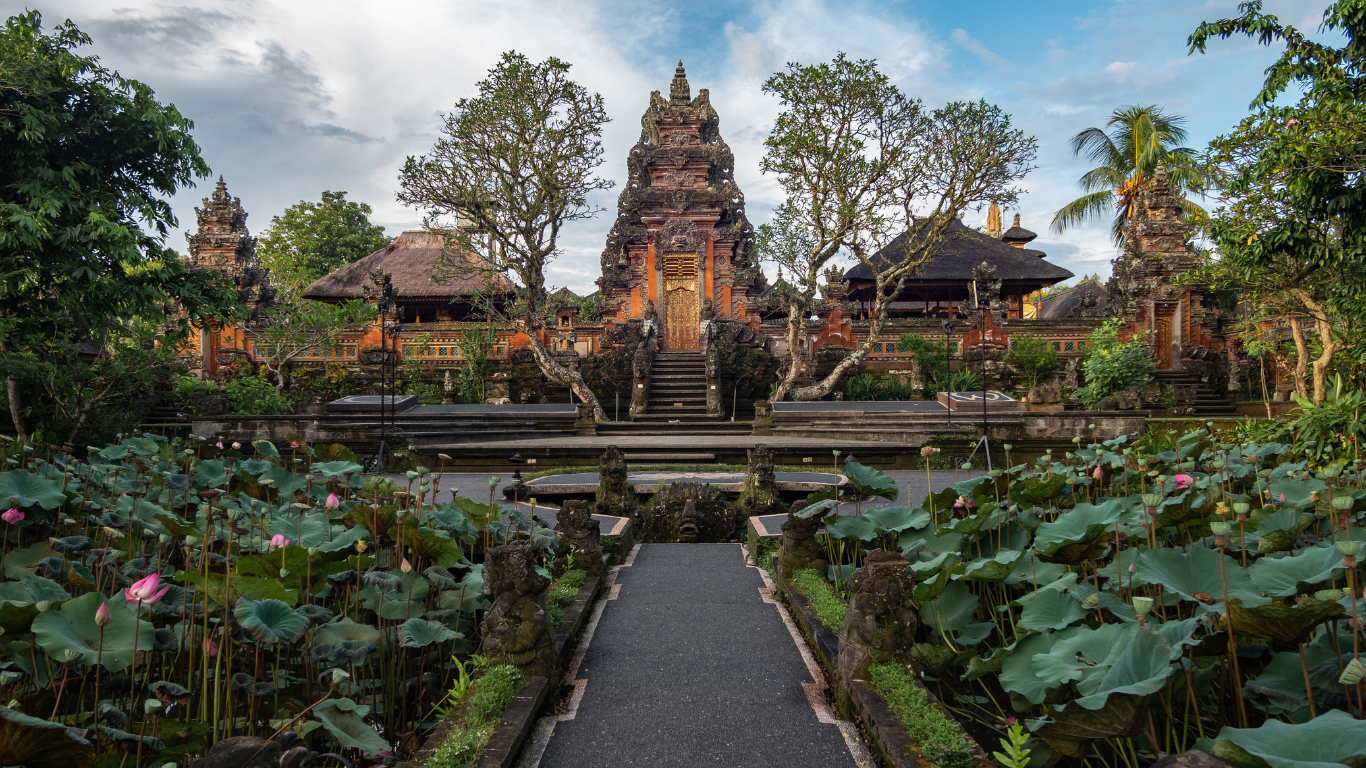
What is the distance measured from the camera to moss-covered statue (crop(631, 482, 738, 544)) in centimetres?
653

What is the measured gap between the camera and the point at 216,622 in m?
2.48

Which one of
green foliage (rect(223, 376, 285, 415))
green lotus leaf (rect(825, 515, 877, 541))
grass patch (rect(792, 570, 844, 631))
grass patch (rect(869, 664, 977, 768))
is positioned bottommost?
grass patch (rect(792, 570, 844, 631))

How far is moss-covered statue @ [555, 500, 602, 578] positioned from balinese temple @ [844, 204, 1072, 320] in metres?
18.7

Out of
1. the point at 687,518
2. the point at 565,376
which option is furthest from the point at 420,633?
the point at 565,376

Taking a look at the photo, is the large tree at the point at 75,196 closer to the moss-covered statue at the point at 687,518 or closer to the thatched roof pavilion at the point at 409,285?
the moss-covered statue at the point at 687,518

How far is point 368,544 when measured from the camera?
11.2 ft

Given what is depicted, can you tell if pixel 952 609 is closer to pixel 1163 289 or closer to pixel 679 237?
pixel 679 237

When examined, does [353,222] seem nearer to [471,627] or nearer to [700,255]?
[700,255]

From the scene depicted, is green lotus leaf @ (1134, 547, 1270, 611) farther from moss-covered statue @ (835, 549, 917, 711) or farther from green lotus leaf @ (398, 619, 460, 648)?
green lotus leaf @ (398, 619, 460, 648)

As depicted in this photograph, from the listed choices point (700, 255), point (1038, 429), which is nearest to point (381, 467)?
point (1038, 429)

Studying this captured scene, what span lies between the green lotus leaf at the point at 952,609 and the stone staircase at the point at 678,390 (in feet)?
38.2

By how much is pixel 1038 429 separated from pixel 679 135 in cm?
1346

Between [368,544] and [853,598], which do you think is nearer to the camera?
[853,598]

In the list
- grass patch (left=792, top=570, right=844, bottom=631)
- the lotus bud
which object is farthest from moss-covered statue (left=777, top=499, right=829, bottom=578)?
the lotus bud
